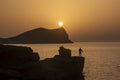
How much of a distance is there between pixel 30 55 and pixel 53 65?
3878mm

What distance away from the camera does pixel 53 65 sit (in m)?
44.1

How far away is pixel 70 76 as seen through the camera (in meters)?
48.6

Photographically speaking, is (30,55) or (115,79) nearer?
(30,55)

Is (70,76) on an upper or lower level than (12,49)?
lower

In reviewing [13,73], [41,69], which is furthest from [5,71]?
[41,69]

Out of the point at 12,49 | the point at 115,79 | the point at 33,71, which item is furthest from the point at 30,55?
the point at 115,79

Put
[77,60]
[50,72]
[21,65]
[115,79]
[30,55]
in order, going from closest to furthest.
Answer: [50,72], [21,65], [30,55], [77,60], [115,79]

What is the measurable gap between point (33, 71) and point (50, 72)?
206cm

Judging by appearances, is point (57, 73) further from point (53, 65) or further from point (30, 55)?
point (30, 55)

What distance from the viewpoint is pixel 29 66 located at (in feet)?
136

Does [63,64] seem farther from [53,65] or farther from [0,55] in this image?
[0,55]

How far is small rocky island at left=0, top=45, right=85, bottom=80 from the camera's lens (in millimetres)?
39469

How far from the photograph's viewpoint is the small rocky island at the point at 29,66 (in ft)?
129

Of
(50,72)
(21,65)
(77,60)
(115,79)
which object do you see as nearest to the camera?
(50,72)
